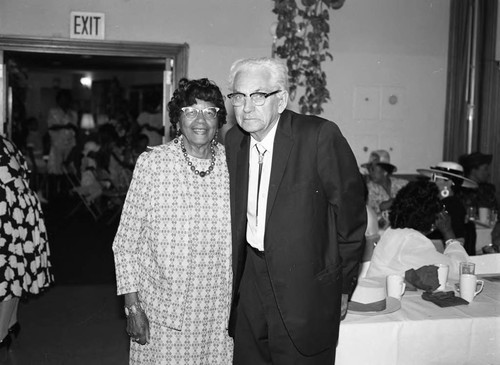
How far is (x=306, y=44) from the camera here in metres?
5.88

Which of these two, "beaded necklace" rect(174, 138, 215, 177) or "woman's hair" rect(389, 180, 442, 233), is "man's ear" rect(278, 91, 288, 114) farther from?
"woman's hair" rect(389, 180, 442, 233)

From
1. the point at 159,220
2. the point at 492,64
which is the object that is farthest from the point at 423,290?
the point at 492,64

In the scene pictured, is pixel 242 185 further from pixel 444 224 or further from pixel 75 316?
pixel 75 316

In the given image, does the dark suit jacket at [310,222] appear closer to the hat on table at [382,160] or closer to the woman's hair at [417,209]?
the woman's hair at [417,209]

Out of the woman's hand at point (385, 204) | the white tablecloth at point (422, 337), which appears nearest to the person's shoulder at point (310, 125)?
the white tablecloth at point (422, 337)

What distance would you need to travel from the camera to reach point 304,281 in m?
2.10

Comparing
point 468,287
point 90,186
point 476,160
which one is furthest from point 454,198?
point 90,186

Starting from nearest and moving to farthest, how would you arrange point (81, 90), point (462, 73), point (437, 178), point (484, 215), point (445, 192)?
point (445, 192), point (437, 178), point (484, 215), point (462, 73), point (81, 90)

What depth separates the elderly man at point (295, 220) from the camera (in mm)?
2096

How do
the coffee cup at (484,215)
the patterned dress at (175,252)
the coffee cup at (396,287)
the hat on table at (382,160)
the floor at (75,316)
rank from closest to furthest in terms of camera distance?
1. the patterned dress at (175,252)
2. the coffee cup at (396,287)
3. the floor at (75,316)
4. the coffee cup at (484,215)
5. the hat on table at (382,160)

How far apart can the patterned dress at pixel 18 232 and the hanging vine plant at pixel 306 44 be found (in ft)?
9.30

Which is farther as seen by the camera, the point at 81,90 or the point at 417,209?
A: the point at 81,90

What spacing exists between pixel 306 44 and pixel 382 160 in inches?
53.6

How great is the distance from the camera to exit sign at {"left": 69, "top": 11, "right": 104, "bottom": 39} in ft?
18.0
